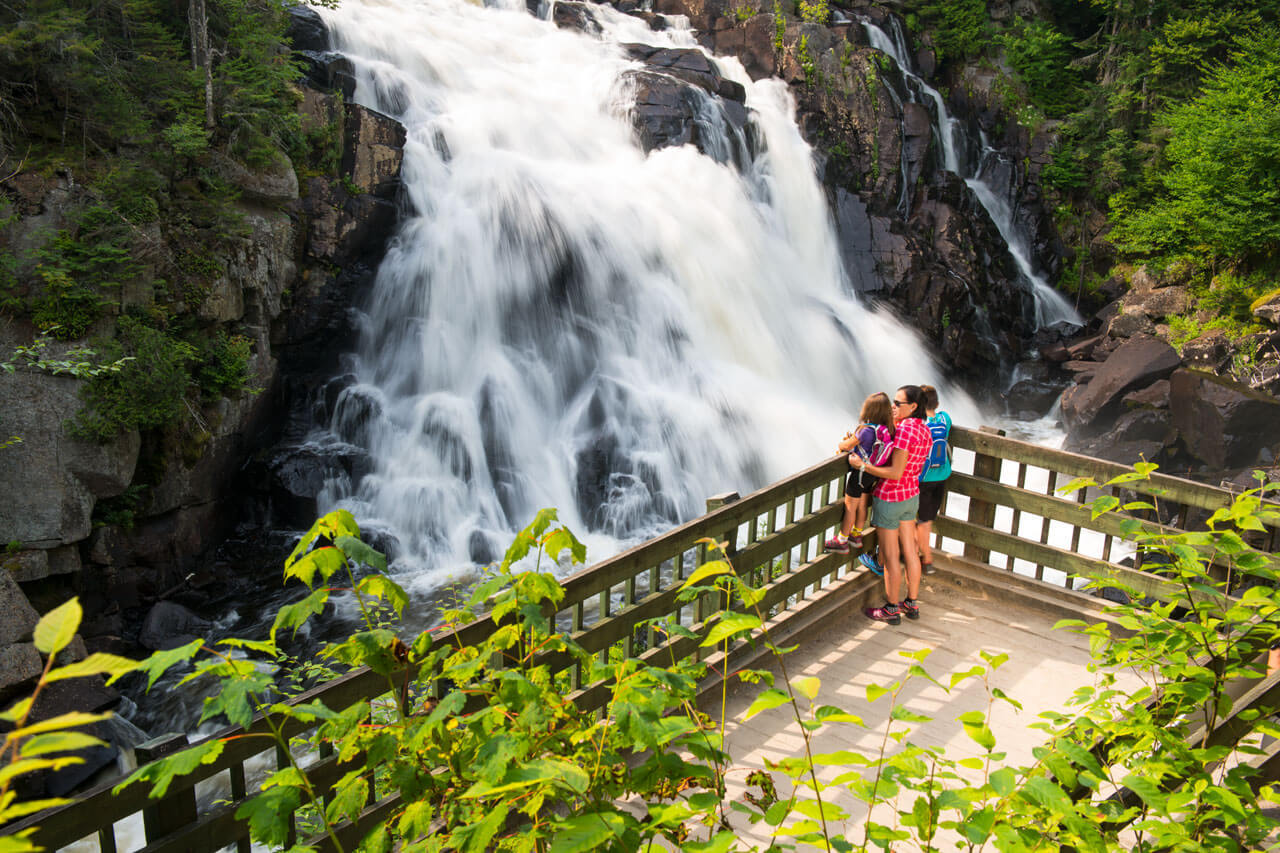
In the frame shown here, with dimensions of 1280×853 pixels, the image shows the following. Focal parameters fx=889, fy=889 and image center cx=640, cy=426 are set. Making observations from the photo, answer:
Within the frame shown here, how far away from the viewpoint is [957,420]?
1786 cm

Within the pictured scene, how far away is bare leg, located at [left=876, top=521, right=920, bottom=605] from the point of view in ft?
19.7

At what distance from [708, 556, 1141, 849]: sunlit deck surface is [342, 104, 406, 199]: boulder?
10520 mm

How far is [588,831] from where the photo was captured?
6.11 ft

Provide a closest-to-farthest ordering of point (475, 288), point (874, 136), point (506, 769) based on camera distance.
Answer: point (506, 769) → point (475, 288) → point (874, 136)

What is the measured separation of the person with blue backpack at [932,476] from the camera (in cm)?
629

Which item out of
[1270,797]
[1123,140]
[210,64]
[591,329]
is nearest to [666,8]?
[1123,140]

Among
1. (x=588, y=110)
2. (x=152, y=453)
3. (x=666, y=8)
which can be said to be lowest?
(x=152, y=453)

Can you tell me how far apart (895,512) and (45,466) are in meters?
7.72

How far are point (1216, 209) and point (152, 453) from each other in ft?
70.2

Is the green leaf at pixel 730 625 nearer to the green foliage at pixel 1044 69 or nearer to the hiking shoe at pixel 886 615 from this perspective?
the hiking shoe at pixel 886 615

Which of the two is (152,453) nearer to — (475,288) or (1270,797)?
(475,288)

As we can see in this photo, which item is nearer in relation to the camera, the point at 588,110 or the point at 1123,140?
the point at 588,110

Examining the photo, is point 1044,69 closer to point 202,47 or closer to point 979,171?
point 979,171

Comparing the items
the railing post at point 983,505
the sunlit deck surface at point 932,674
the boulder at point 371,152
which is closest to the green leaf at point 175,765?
the sunlit deck surface at point 932,674
